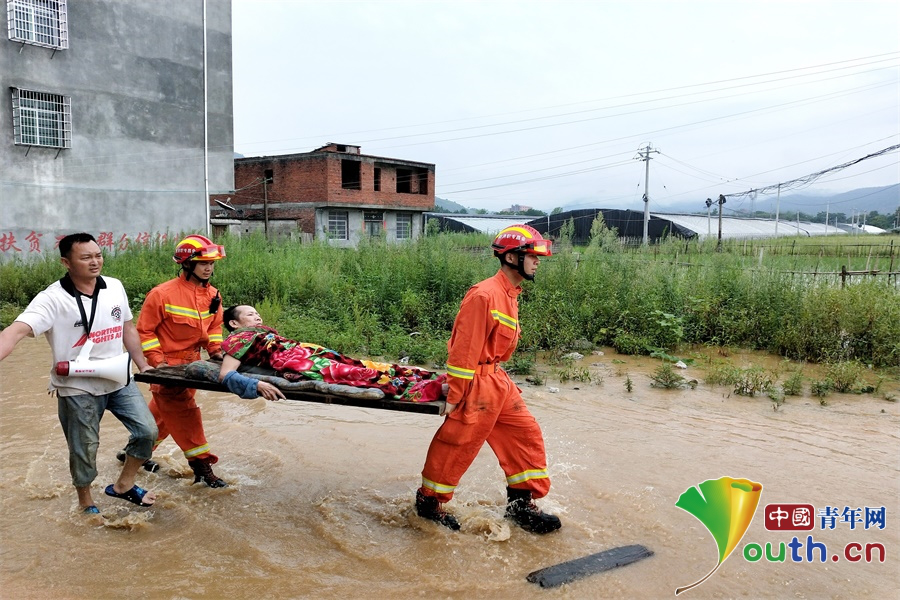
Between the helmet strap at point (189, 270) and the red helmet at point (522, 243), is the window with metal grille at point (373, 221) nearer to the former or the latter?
the helmet strap at point (189, 270)

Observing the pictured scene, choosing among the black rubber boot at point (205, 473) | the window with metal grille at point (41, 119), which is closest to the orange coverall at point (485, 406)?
the black rubber boot at point (205, 473)

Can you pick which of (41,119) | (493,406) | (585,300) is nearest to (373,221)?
(41,119)

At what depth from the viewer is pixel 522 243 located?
3818 millimetres

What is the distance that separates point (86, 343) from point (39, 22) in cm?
1707

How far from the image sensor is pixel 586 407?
23.1 feet

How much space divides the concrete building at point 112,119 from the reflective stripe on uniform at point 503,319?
14.3m

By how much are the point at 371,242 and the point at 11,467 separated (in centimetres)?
965

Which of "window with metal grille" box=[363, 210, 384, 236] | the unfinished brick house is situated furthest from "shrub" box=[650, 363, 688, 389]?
"window with metal grille" box=[363, 210, 384, 236]

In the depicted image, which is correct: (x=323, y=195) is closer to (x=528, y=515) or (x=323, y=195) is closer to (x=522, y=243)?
(x=522, y=243)

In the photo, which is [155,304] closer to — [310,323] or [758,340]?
[310,323]

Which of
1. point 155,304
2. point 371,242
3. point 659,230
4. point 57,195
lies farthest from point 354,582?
point 659,230

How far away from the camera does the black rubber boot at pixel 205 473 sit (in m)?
4.73

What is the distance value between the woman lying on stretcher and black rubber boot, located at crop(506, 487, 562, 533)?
35.2 inches

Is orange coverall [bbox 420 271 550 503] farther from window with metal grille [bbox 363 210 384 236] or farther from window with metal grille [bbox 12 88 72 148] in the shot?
window with metal grille [bbox 363 210 384 236]
